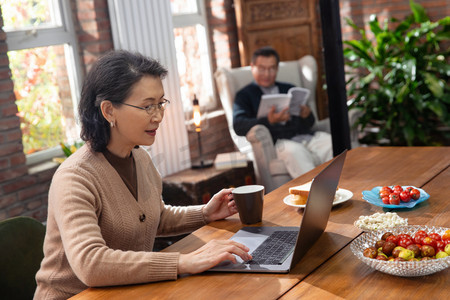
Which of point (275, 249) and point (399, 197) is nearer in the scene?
point (275, 249)

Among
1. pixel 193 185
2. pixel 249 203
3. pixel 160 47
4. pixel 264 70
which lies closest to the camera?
pixel 249 203

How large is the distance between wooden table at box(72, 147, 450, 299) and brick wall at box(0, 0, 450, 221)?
1.69 meters

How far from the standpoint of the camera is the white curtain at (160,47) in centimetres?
346

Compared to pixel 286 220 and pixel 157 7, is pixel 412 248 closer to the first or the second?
pixel 286 220

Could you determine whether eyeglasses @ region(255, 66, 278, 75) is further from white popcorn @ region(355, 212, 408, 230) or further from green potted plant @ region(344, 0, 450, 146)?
white popcorn @ region(355, 212, 408, 230)

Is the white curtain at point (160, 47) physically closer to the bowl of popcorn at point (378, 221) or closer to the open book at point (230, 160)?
the open book at point (230, 160)

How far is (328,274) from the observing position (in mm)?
1308

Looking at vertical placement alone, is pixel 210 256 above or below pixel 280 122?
above

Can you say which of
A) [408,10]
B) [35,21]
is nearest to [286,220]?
[35,21]

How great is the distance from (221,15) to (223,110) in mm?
738

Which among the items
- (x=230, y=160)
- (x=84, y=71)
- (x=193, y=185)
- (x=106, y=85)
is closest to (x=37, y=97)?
(x=84, y=71)

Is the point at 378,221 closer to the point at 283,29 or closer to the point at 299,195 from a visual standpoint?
the point at 299,195

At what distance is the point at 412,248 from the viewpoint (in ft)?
4.17

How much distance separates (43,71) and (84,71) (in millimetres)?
265
